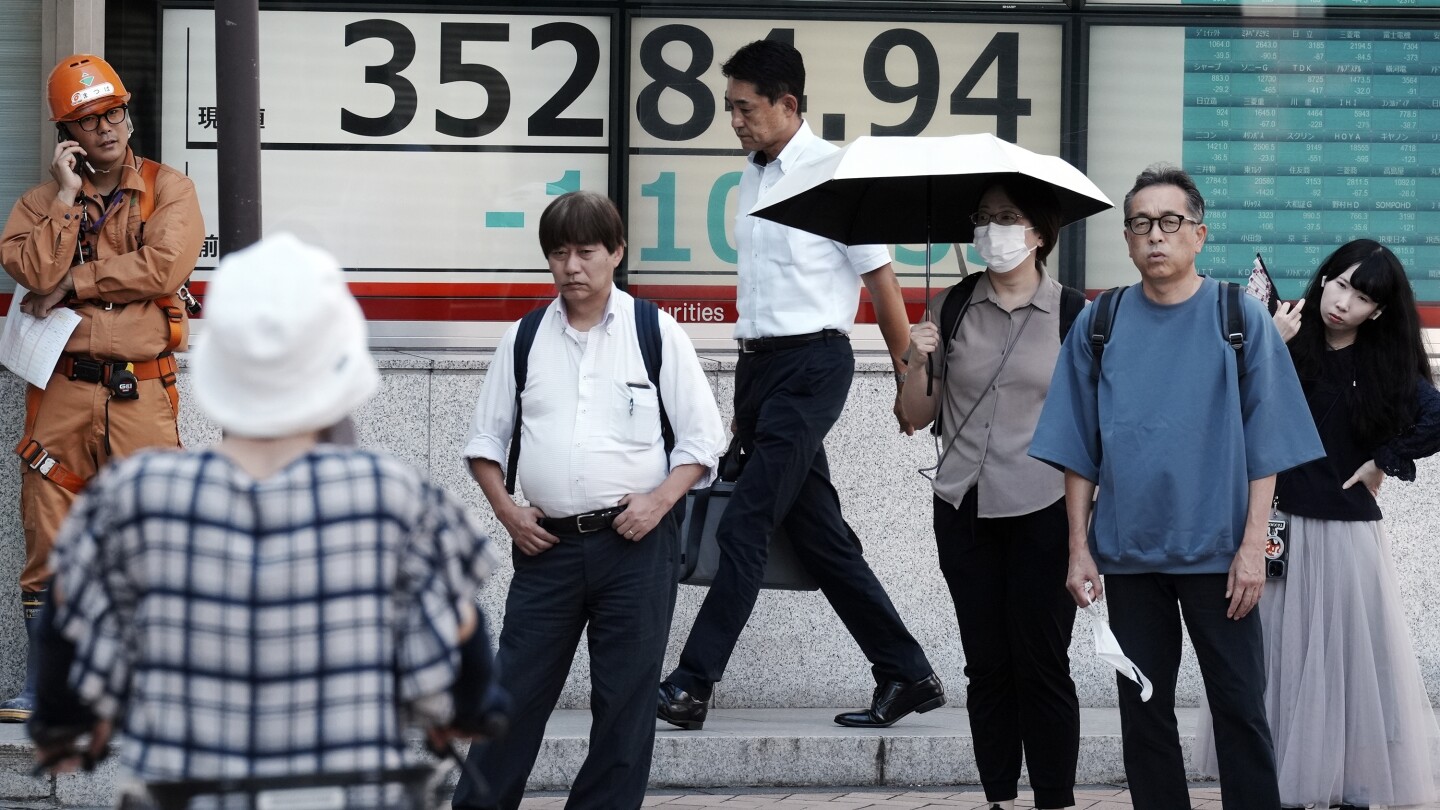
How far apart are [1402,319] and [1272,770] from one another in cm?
167

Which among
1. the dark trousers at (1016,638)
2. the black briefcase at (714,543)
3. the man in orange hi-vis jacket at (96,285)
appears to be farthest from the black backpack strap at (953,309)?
the man in orange hi-vis jacket at (96,285)

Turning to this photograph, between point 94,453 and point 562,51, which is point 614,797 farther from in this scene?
point 562,51

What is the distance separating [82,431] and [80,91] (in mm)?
1139

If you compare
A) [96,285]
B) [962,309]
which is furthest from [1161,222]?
[96,285]

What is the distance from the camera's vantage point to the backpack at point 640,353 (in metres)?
4.70

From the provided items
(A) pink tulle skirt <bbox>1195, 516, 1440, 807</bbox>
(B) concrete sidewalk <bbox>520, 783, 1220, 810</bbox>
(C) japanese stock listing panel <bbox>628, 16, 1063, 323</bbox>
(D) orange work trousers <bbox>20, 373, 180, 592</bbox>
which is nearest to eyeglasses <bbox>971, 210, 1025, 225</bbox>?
(A) pink tulle skirt <bbox>1195, 516, 1440, 807</bbox>

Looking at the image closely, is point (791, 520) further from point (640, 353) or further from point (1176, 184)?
point (1176, 184)

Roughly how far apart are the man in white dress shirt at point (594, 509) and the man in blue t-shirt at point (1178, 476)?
101cm

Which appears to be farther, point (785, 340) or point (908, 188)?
point (785, 340)

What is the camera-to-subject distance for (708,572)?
6.02m

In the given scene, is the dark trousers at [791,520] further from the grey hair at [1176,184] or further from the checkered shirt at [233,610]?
the checkered shirt at [233,610]

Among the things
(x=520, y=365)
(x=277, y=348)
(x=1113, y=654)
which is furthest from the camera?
(x=520, y=365)

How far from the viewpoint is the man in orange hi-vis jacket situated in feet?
19.9

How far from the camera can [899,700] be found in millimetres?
6270
